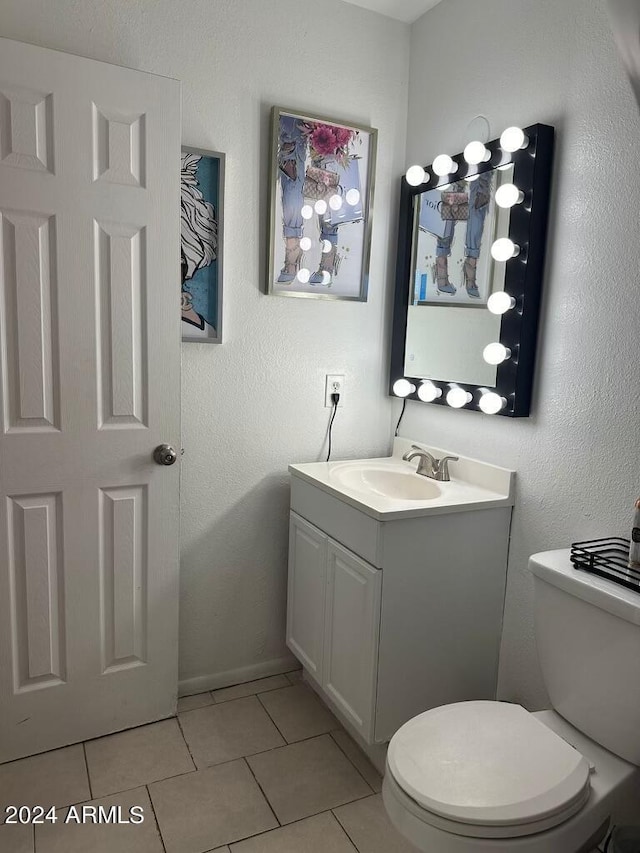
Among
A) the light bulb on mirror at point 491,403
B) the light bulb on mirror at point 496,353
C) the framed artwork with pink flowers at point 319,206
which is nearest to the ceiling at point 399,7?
the framed artwork with pink flowers at point 319,206

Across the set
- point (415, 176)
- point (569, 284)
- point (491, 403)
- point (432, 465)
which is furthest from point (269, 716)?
point (415, 176)

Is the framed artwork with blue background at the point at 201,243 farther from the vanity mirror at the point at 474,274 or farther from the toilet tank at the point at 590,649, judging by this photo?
the toilet tank at the point at 590,649

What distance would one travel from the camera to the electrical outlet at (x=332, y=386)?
2324 mm

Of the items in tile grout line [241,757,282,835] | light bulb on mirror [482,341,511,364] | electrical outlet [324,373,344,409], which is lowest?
tile grout line [241,757,282,835]

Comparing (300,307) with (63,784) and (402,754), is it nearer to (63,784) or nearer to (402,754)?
(402,754)

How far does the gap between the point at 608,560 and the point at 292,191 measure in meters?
1.52

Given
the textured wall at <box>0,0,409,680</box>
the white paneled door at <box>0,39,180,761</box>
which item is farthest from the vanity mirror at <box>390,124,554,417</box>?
the white paneled door at <box>0,39,180,761</box>

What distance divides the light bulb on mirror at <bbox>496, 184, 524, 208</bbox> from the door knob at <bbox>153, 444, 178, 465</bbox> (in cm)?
124

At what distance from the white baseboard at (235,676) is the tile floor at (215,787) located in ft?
0.23

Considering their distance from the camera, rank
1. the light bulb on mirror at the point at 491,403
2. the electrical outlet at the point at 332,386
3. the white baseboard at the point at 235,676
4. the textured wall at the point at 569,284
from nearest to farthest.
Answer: the textured wall at the point at 569,284 < the light bulb on mirror at the point at 491,403 < the white baseboard at the point at 235,676 < the electrical outlet at the point at 332,386

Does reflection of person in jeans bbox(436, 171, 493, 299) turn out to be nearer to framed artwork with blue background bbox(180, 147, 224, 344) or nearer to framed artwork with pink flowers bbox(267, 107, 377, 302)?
framed artwork with pink flowers bbox(267, 107, 377, 302)

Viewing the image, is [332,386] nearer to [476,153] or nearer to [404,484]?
[404,484]

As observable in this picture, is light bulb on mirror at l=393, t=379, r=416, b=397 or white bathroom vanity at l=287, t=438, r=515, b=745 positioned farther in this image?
light bulb on mirror at l=393, t=379, r=416, b=397

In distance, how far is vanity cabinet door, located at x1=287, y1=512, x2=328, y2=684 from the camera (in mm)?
2041
